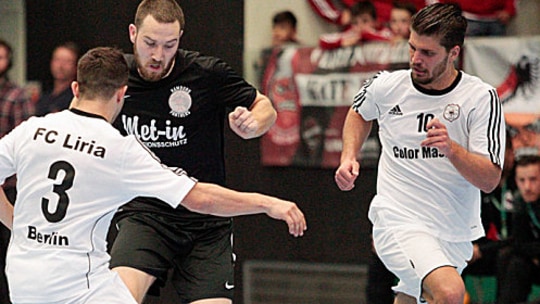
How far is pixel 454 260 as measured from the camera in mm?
5840

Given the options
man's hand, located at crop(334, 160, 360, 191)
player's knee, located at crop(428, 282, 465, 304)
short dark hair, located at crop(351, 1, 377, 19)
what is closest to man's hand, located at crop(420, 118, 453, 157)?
man's hand, located at crop(334, 160, 360, 191)

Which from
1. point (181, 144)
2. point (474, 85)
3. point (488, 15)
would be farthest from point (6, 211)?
point (488, 15)

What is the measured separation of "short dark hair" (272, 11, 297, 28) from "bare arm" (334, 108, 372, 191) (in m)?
4.28

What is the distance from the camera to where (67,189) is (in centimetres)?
455

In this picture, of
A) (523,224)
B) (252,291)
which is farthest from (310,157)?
(523,224)

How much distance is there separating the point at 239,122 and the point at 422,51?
1.05 m

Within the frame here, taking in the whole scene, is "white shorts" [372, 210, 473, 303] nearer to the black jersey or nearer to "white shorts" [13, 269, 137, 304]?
the black jersey

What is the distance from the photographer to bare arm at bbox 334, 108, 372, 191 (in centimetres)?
561

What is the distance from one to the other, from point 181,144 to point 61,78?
318 cm

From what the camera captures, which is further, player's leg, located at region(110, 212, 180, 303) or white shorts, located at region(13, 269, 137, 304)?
player's leg, located at region(110, 212, 180, 303)

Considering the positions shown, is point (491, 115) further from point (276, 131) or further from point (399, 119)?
point (276, 131)

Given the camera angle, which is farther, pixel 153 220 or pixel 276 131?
pixel 276 131

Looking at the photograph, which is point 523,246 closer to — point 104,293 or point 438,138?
point 438,138

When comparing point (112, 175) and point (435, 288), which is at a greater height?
point (112, 175)
